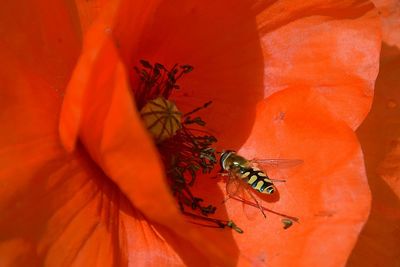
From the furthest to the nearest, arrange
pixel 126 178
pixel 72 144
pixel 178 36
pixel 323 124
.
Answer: pixel 178 36
pixel 323 124
pixel 72 144
pixel 126 178

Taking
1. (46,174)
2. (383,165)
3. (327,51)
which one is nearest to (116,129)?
(46,174)

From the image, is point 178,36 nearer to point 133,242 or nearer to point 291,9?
point 291,9

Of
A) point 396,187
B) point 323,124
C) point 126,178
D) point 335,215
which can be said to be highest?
Answer: point 126,178

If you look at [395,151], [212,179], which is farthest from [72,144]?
[395,151]

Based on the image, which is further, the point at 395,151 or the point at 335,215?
the point at 395,151

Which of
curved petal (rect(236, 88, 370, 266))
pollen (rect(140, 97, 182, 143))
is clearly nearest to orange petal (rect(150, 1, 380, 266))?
curved petal (rect(236, 88, 370, 266))

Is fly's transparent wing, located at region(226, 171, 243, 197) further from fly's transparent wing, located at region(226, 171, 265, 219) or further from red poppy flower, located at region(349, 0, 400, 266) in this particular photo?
red poppy flower, located at region(349, 0, 400, 266)
